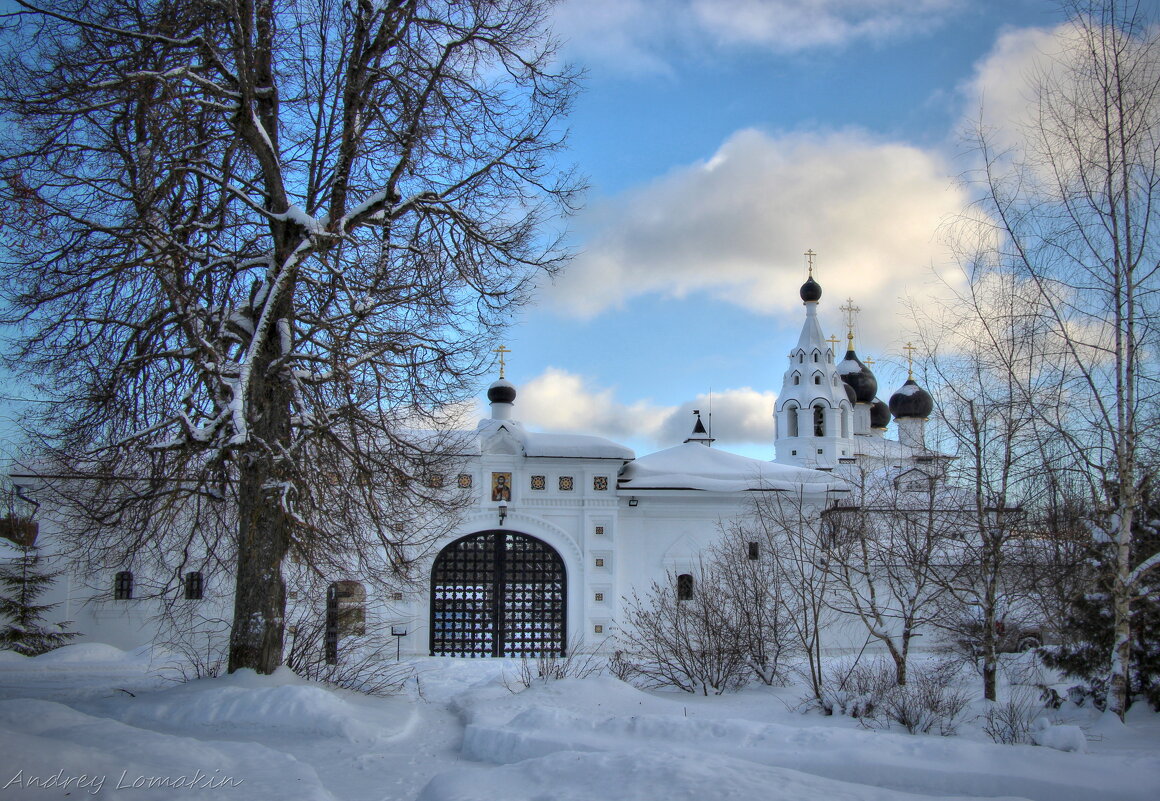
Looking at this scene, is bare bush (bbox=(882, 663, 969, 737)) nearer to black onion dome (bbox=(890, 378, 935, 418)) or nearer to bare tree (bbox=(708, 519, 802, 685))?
bare tree (bbox=(708, 519, 802, 685))

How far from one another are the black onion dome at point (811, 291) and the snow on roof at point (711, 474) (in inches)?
748

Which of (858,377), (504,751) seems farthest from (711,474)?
(858,377)

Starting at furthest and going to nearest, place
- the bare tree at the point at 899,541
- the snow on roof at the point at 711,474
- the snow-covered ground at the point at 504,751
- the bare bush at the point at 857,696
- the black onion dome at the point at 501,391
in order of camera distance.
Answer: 1. the black onion dome at the point at 501,391
2. the snow on roof at the point at 711,474
3. the bare tree at the point at 899,541
4. the bare bush at the point at 857,696
5. the snow-covered ground at the point at 504,751

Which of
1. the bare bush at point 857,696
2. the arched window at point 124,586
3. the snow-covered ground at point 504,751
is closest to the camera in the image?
the snow-covered ground at point 504,751

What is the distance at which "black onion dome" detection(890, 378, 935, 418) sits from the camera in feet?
115

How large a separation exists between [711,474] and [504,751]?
1244 cm

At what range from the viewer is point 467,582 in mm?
18172

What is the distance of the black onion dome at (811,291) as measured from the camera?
38031 mm

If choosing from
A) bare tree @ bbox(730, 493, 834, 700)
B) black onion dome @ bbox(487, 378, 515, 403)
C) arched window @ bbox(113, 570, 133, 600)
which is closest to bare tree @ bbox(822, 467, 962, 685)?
bare tree @ bbox(730, 493, 834, 700)

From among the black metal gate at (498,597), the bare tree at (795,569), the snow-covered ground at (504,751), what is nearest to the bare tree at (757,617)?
the bare tree at (795,569)

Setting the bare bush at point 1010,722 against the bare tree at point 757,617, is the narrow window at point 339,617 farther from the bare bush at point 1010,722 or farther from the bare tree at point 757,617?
the bare bush at point 1010,722

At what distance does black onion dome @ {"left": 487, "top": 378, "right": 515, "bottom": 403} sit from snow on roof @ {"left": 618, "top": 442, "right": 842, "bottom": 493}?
427 cm

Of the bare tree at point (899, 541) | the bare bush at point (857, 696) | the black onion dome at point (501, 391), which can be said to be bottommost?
the bare bush at point (857, 696)

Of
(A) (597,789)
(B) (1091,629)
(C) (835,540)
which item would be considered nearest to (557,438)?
(C) (835,540)
